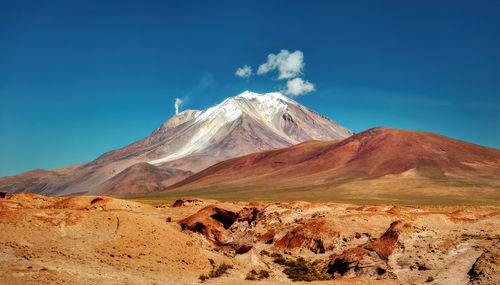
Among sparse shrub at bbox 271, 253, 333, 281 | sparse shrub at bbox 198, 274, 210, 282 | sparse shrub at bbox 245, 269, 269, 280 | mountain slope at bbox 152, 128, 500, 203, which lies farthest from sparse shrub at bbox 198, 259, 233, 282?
mountain slope at bbox 152, 128, 500, 203

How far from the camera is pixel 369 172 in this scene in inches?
5138

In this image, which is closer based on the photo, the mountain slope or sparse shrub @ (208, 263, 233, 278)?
sparse shrub @ (208, 263, 233, 278)

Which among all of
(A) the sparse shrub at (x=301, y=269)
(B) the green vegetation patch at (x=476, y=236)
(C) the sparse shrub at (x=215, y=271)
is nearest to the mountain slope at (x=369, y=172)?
(B) the green vegetation patch at (x=476, y=236)

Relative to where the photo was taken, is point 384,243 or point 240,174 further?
point 240,174

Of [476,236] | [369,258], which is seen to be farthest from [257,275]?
[476,236]

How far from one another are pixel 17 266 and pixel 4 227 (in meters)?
3.45

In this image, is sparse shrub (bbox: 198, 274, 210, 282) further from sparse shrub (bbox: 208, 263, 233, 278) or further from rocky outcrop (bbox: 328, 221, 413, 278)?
rocky outcrop (bbox: 328, 221, 413, 278)

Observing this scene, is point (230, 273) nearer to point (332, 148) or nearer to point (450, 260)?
point (450, 260)

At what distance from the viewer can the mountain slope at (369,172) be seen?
318 ft

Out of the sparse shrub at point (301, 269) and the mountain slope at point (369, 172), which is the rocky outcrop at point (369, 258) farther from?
the mountain slope at point (369, 172)

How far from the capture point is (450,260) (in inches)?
774

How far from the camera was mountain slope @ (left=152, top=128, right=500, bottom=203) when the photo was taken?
96812mm

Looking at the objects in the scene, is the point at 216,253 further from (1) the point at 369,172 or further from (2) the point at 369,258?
(1) the point at 369,172

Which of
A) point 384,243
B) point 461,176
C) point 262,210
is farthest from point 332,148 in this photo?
point 384,243
